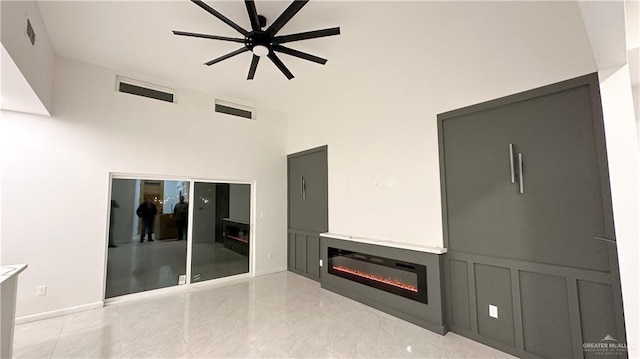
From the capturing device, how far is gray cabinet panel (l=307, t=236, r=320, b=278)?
5.28 m

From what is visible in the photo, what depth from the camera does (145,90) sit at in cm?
461

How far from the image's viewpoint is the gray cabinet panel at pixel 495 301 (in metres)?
2.80

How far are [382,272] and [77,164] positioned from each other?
4.66 meters

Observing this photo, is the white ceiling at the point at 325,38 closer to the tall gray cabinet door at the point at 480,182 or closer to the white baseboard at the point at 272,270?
the tall gray cabinet door at the point at 480,182

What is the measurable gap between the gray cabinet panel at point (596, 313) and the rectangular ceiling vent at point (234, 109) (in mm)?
5612

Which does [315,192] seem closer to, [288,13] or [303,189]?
Answer: [303,189]

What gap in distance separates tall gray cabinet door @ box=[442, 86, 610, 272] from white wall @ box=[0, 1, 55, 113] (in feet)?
14.1

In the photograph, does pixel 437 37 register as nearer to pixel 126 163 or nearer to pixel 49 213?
pixel 126 163

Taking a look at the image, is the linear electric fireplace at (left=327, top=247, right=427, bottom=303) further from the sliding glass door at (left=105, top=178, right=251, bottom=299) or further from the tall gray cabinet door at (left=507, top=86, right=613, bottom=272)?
the sliding glass door at (left=105, top=178, right=251, bottom=299)

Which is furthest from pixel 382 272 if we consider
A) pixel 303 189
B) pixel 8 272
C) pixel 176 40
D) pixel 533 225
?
pixel 176 40

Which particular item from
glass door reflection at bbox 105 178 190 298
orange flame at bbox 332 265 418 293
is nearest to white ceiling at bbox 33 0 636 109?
glass door reflection at bbox 105 178 190 298

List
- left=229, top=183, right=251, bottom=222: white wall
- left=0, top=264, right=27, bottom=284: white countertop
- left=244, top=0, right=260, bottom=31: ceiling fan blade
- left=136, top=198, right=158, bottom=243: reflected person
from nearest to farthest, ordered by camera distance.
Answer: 1. left=0, top=264, right=27, bottom=284: white countertop
2. left=244, top=0, right=260, bottom=31: ceiling fan blade
3. left=136, top=198, right=158, bottom=243: reflected person
4. left=229, top=183, right=251, bottom=222: white wall

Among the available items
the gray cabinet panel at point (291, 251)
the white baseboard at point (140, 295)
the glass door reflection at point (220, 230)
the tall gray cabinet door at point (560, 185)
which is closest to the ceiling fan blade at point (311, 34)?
the tall gray cabinet door at point (560, 185)

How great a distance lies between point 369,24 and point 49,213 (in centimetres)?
482
